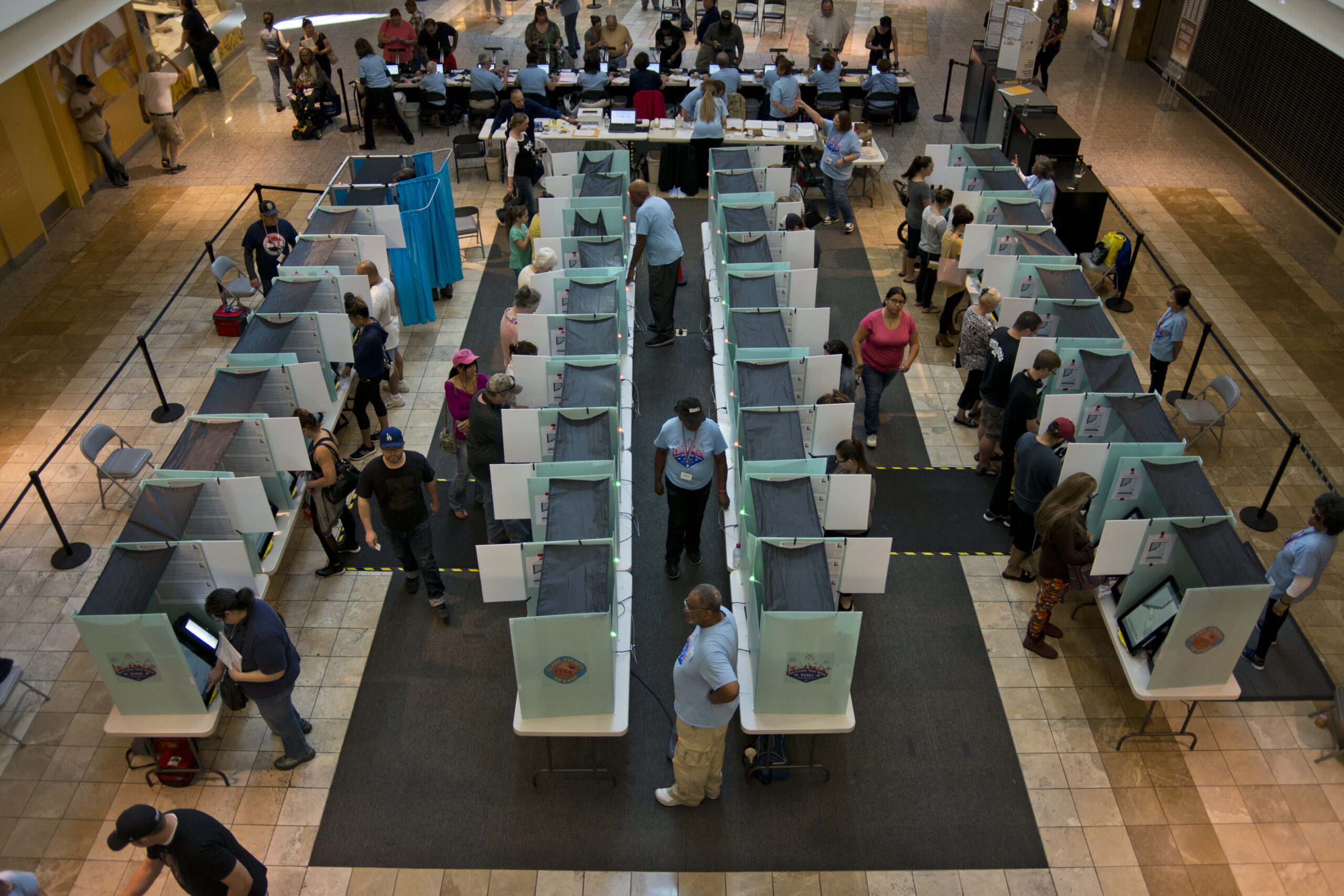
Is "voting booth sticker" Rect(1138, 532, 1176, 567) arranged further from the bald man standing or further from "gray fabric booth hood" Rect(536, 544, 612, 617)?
the bald man standing

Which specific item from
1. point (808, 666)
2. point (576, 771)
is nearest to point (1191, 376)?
point (808, 666)

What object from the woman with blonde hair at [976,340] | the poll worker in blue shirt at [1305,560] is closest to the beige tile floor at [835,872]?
the woman with blonde hair at [976,340]

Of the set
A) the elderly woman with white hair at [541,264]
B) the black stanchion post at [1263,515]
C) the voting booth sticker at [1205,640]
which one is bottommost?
the black stanchion post at [1263,515]

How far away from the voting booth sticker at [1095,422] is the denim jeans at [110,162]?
1208cm

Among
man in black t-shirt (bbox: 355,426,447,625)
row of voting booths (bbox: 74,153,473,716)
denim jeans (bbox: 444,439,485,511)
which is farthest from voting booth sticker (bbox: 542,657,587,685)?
denim jeans (bbox: 444,439,485,511)

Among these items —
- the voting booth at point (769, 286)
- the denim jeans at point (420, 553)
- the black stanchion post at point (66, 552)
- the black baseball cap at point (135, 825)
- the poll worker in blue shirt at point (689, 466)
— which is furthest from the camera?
the voting booth at point (769, 286)

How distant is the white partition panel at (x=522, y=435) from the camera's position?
6.14 meters

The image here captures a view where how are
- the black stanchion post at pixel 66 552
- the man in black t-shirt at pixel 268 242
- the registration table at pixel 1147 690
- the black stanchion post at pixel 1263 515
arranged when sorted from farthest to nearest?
1. the man in black t-shirt at pixel 268 242
2. the black stanchion post at pixel 1263 515
3. the black stanchion post at pixel 66 552
4. the registration table at pixel 1147 690

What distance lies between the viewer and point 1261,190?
498 inches

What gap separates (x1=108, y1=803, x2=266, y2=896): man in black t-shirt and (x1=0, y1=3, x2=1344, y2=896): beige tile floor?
0.79m

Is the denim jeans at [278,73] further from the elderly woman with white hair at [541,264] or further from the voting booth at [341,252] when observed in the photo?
the elderly woman with white hair at [541,264]

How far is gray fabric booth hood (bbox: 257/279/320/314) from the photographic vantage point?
7.53m

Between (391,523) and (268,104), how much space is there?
11644mm

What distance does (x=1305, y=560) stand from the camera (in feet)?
18.5
